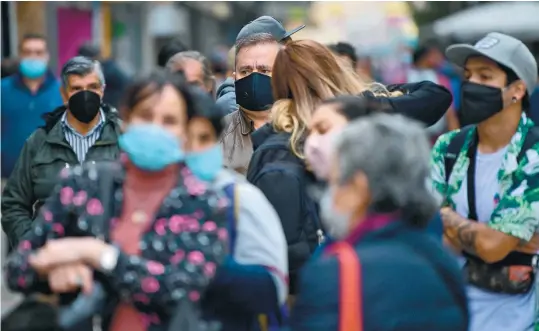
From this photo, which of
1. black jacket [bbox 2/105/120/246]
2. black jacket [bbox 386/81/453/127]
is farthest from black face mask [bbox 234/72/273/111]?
black jacket [bbox 2/105/120/246]

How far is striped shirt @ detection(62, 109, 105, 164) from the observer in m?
6.47

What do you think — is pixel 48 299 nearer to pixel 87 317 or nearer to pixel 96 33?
pixel 87 317

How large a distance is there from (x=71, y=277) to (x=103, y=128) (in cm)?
301

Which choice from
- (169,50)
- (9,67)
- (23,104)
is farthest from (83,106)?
(9,67)

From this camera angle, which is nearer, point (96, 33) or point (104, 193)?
point (104, 193)

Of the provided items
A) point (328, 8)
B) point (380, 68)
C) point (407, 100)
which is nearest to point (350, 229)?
point (407, 100)

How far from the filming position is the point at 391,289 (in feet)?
11.3

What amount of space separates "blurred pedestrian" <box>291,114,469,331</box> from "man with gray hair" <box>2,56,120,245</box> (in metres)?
2.87

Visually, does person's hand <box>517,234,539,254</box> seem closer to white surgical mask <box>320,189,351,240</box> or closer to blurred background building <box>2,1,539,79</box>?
white surgical mask <box>320,189,351,240</box>

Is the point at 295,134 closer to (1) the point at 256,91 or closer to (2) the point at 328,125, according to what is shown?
(2) the point at 328,125

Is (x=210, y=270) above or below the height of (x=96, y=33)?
above

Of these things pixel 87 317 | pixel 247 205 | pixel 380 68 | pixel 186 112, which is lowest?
pixel 380 68

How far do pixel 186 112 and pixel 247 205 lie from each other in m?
0.34

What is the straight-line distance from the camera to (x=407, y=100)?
5164mm
